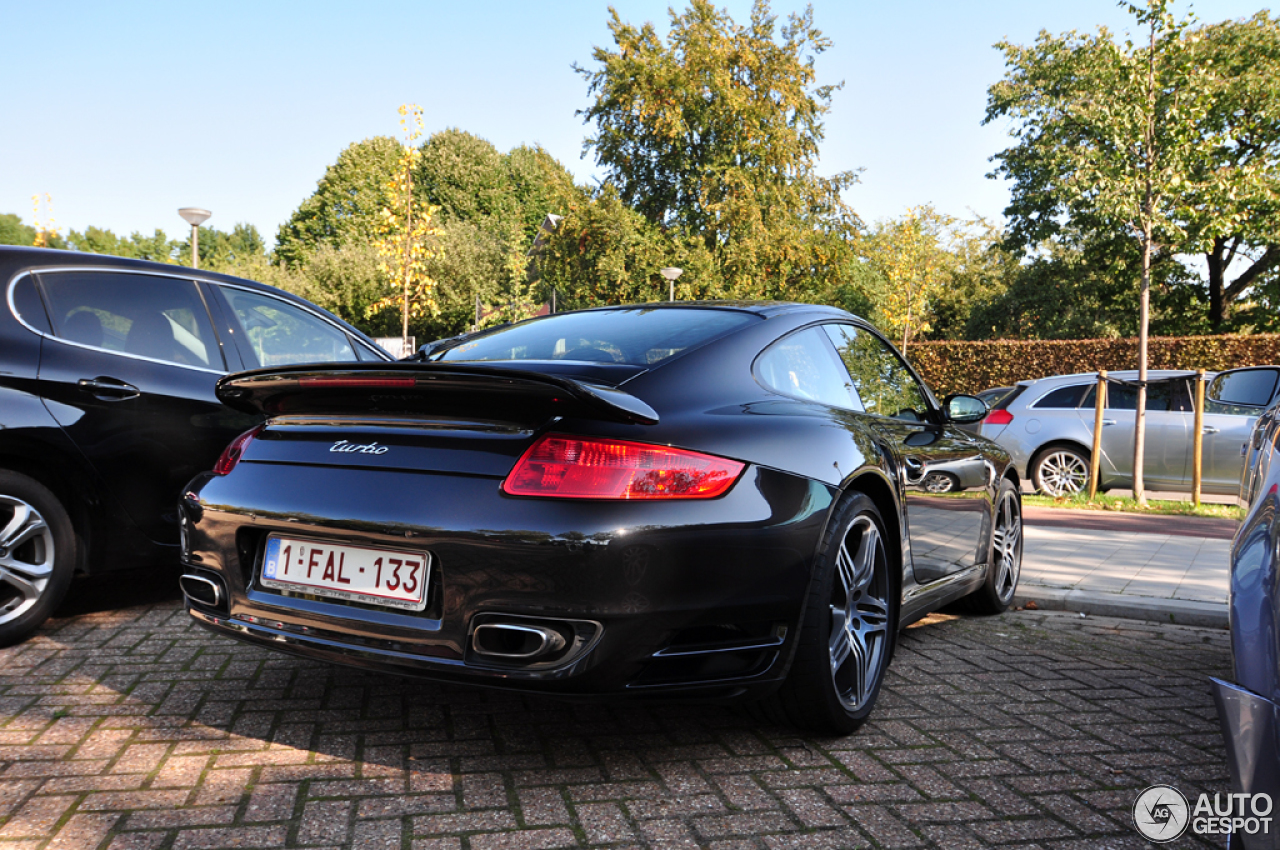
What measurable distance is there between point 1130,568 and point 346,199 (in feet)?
196

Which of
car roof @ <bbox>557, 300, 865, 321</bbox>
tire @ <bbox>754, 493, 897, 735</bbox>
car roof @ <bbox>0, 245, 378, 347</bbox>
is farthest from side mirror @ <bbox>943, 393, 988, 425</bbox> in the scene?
car roof @ <bbox>0, 245, 378, 347</bbox>

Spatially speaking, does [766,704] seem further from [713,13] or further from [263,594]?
[713,13]

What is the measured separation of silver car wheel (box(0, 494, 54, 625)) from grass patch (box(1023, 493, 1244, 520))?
9334 mm

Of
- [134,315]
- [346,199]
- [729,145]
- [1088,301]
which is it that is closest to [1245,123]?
[1088,301]

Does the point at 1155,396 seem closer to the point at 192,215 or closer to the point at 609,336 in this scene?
the point at 609,336

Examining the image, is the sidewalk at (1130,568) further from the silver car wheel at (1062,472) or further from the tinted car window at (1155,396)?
the tinted car window at (1155,396)

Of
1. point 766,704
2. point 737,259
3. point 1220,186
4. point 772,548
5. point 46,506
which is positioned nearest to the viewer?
point 772,548

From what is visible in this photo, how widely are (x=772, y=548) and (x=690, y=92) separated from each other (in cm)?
3117

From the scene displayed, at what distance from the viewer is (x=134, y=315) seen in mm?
4367

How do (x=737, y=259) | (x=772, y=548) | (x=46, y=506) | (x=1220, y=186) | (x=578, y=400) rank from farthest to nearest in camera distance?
(x=737, y=259), (x=1220, y=186), (x=46, y=506), (x=772, y=548), (x=578, y=400)

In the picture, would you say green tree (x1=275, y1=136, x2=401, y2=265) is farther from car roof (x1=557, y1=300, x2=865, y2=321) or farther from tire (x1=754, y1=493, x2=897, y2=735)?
tire (x1=754, y1=493, x2=897, y2=735)

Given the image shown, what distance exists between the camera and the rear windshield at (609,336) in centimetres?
298

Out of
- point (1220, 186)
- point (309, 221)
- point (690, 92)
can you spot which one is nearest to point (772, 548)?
point (1220, 186)

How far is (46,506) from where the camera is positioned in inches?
153
